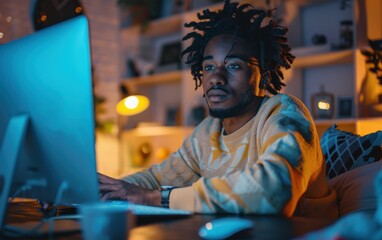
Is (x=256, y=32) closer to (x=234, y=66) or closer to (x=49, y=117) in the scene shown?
(x=234, y=66)

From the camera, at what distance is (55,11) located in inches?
109

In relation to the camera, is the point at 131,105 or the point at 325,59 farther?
the point at 131,105

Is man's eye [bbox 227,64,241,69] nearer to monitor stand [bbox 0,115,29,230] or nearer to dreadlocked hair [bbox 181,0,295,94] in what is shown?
dreadlocked hair [bbox 181,0,295,94]

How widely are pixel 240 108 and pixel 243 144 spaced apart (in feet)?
0.42

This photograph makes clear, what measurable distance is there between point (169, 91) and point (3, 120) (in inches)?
143

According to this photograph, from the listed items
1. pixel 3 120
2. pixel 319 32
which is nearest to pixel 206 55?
pixel 3 120

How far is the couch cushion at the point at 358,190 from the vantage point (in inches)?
→ 70.0

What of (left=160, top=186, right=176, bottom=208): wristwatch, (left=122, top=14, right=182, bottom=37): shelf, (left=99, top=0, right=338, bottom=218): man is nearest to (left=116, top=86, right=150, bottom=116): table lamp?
(left=122, top=14, right=182, bottom=37): shelf

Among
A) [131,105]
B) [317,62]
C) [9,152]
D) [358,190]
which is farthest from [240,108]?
[131,105]

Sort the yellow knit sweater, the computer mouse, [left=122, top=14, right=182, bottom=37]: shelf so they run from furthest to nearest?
[left=122, top=14, right=182, bottom=37]: shelf < the yellow knit sweater < the computer mouse

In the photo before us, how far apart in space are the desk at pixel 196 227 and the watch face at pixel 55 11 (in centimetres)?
175

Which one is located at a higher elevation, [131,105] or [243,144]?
[131,105]

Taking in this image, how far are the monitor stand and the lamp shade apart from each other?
2.92 m

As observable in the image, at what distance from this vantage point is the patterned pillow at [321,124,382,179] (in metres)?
1.98
